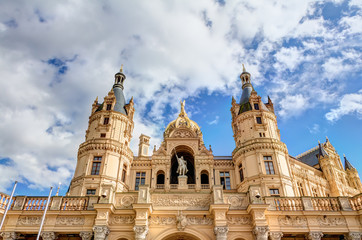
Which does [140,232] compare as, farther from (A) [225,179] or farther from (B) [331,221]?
(A) [225,179]

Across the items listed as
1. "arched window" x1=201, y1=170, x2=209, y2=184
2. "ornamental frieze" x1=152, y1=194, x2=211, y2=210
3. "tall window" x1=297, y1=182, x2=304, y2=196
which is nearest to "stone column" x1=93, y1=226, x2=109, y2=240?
"ornamental frieze" x1=152, y1=194, x2=211, y2=210

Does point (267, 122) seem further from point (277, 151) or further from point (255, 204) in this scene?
point (255, 204)

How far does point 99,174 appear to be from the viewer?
35375mm

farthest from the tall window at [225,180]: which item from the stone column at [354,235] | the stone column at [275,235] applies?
the stone column at [354,235]

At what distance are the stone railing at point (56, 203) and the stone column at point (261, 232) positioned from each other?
12.5m

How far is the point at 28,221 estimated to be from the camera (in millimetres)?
20500

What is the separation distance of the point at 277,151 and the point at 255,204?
1917 centimetres

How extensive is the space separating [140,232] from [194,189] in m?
18.3

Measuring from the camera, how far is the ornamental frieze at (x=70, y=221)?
20.2 meters

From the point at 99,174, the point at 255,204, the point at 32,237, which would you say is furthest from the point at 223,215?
the point at 99,174

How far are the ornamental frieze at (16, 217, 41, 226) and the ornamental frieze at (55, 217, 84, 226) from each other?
1633mm

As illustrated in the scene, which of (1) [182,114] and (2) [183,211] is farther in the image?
(1) [182,114]

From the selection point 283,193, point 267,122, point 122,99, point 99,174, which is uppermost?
point 122,99

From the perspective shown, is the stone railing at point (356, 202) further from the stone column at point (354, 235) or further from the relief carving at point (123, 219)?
the relief carving at point (123, 219)
